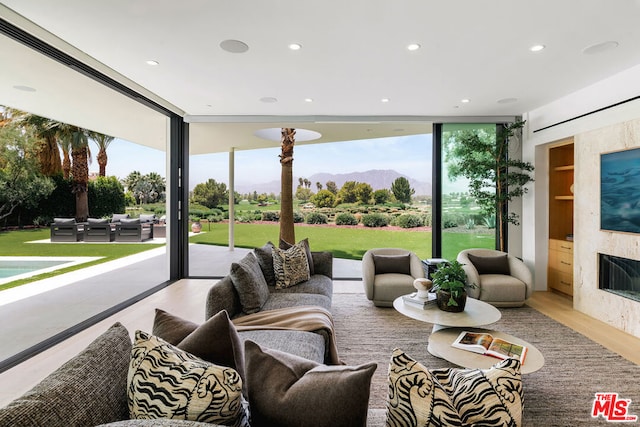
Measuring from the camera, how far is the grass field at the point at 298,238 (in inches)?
207

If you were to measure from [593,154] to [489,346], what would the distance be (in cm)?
306

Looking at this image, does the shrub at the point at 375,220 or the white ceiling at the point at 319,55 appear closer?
the white ceiling at the point at 319,55

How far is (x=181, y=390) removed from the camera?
0.91 metres

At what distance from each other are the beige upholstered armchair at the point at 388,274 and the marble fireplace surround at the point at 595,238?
201 centimetres

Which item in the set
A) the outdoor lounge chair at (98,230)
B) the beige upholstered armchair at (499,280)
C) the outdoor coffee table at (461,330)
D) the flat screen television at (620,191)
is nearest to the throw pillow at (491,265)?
the beige upholstered armchair at (499,280)

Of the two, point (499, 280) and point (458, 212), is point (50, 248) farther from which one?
point (499, 280)

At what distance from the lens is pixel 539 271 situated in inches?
193

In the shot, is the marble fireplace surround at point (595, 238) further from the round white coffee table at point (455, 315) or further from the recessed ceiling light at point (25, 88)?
the recessed ceiling light at point (25, 88)

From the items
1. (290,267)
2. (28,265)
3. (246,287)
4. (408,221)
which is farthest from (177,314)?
(408,221)

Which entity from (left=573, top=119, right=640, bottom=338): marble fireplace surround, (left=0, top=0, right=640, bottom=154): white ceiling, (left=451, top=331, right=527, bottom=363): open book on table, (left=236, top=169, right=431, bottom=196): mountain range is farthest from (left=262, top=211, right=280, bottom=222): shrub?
(left=573, top=119, right=640, bottom=338): marble fireplace surround

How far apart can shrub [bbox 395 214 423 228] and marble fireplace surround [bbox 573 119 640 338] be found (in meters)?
3.50

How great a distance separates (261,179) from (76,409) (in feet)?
21.4

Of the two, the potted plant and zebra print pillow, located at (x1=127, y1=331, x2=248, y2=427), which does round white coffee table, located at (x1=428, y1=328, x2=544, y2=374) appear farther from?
zebra print pillow, located at (x1=127, y1=331, x2=248, y2=427)

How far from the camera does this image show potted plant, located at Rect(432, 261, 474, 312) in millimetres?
2850
